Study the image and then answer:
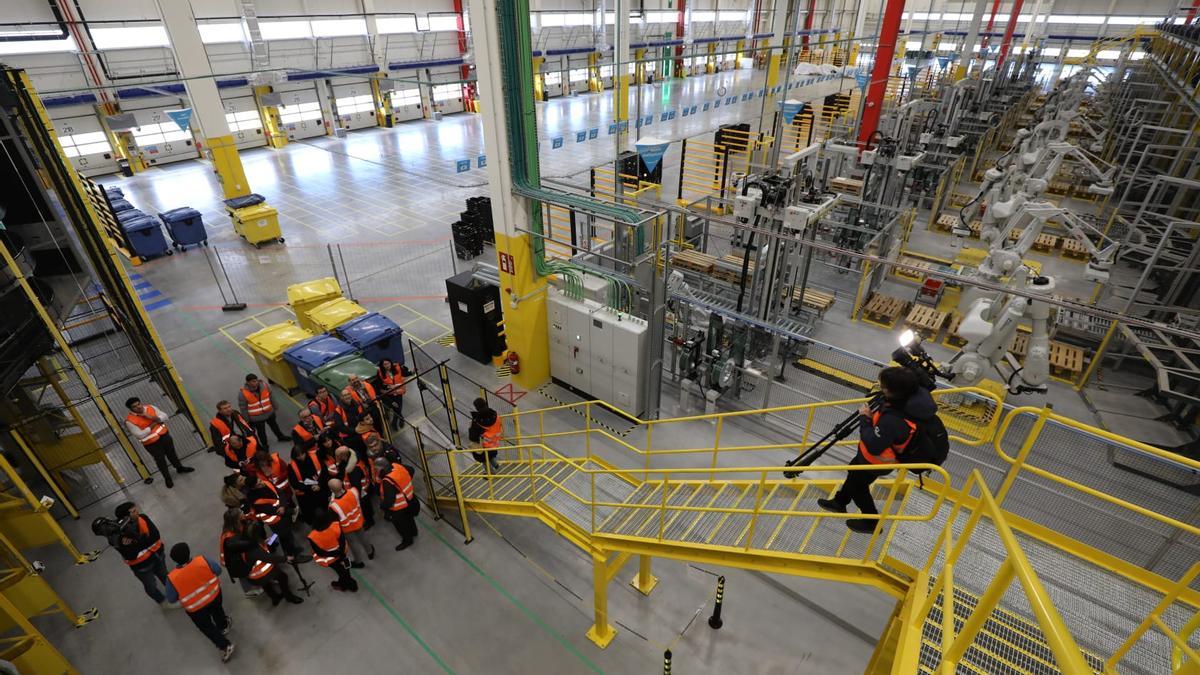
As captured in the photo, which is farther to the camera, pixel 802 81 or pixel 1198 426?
pixel 802 81

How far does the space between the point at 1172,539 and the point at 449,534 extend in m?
8.48

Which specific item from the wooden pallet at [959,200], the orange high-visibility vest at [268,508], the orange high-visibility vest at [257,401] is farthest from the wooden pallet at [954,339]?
the orange high-visibility vest at [257,401]

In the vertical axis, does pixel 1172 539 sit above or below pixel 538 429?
above

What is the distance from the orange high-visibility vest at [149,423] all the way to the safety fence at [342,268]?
6.59 m

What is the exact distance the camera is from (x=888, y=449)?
4.55 metres

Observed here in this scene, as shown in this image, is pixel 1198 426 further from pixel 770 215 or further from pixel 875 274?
pixel 770 215

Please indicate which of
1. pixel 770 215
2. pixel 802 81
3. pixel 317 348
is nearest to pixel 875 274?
pixel 770 215

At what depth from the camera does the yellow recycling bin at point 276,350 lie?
1043 cm

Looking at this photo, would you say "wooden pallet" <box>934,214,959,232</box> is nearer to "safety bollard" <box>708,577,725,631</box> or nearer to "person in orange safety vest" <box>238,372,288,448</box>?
"safety bollard" <box>708,577,725,631</box>

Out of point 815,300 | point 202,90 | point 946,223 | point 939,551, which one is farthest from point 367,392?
point 946,223

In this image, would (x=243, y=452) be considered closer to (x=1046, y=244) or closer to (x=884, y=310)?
(x=884, y=310)

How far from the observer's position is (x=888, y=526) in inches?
197

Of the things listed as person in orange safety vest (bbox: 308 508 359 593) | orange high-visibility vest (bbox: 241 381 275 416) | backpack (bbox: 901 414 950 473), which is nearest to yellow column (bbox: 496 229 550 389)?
orange high-visibility vest (bbox: 241 381 275 416)

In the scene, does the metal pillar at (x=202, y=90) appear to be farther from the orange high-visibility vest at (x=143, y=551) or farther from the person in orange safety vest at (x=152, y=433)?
the orange high-visibility vest at (x=143, y=551)
